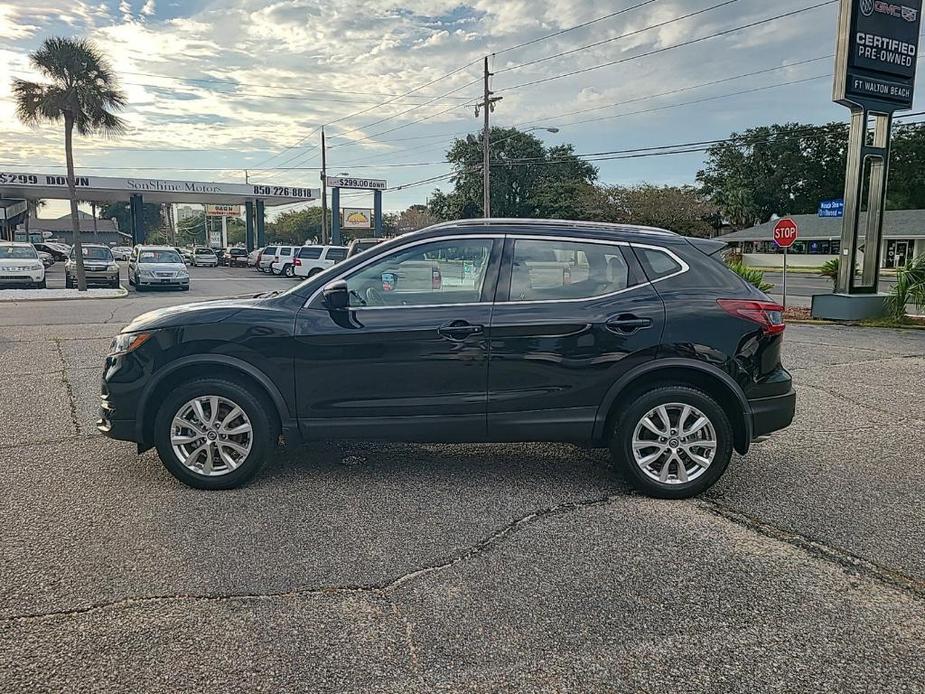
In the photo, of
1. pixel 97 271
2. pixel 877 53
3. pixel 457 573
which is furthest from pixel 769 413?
pixel 97 271

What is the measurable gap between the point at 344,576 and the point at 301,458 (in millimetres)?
1912

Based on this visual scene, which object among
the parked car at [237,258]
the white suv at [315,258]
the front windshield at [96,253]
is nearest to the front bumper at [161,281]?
the front windshield at [96,253]

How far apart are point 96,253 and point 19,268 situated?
2.94 m

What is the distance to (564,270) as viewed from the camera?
15.1 feet

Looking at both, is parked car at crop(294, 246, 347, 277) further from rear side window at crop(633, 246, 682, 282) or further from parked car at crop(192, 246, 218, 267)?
rear side window at crop(633, 246, 682, 282)

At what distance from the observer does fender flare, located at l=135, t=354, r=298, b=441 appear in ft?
14.7

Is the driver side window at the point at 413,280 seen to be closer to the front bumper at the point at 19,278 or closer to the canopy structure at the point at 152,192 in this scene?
the front bumper at the point at 19,278

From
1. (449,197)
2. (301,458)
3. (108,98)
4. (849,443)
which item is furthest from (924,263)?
(449,197)

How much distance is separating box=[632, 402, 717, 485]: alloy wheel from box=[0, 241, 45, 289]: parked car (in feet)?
80.2

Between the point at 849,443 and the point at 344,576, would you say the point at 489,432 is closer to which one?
the point at 344,576

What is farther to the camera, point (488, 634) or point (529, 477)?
point (529, 477)

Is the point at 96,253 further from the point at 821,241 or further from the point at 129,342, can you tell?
the point at 821,241

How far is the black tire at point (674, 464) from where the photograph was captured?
4.45 meters

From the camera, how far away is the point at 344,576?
11.4 feet
